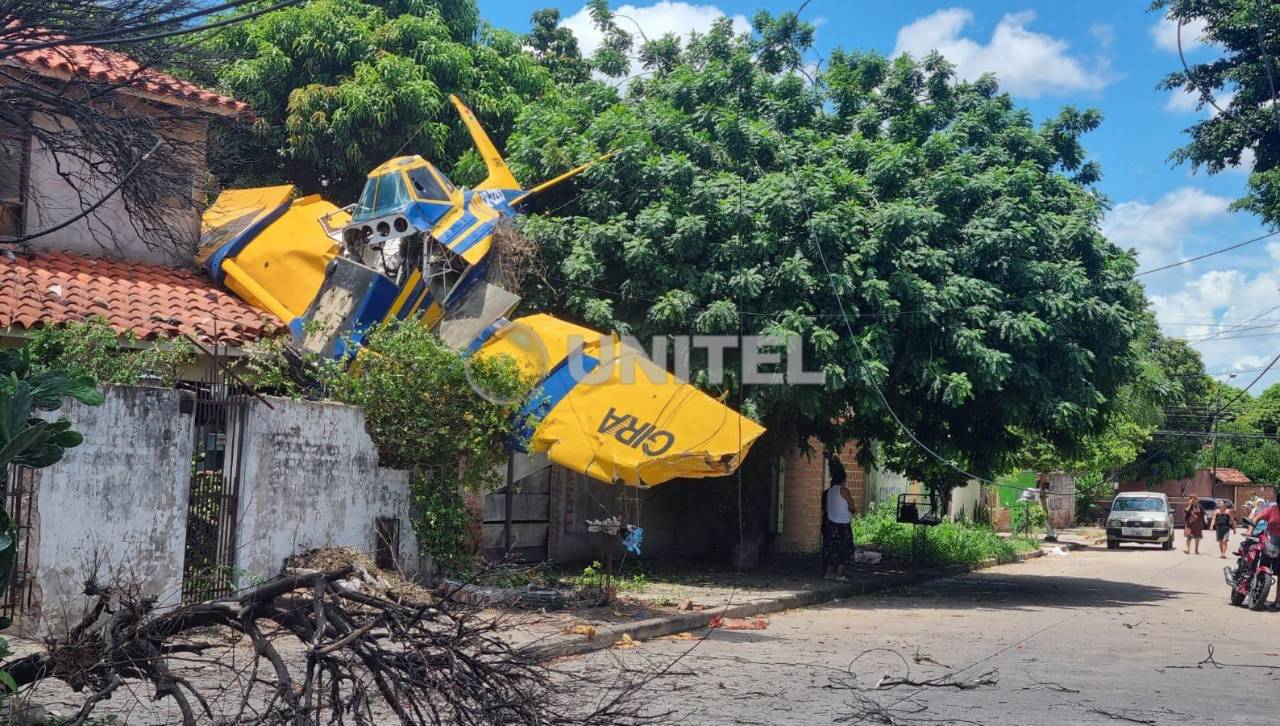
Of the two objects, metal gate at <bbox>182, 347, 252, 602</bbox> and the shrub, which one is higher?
the shrub

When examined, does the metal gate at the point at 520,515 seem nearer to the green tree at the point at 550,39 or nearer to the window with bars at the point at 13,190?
the window with bars at the point at 13,190

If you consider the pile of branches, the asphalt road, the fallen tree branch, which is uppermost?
the pile of branches

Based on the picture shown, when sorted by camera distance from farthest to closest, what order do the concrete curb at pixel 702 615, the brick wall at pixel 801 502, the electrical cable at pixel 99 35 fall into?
1. the brick wall at pixel 801 502
2. the concrete curb at pixel 702 615
3. the electrical cable at pixel 99 35

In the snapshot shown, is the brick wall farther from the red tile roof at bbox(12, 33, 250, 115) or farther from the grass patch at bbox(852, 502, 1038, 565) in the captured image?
the red tile roof at bbox(12, 33, 250, 115)

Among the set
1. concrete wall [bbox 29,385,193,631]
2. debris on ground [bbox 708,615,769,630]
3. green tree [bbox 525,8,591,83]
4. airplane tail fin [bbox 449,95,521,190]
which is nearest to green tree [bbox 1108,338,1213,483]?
green tree [bbox 525,8,591,83]

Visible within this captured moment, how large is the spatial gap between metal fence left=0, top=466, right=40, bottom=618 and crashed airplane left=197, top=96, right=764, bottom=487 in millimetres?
4170

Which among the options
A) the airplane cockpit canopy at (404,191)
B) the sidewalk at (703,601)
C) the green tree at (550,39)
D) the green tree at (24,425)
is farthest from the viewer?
the green tree at (550,39)

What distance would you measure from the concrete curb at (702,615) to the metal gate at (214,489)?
3.09 meters

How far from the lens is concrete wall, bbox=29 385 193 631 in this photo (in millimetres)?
8734

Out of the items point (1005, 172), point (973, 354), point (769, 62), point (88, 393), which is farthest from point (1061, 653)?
point (769, 62)

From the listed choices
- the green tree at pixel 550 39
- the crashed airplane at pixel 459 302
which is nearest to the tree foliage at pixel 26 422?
the crashed airplane at pixel 459 302

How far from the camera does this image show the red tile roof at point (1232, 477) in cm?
6669

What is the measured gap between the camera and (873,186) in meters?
15.7

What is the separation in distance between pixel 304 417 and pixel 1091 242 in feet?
35.4
